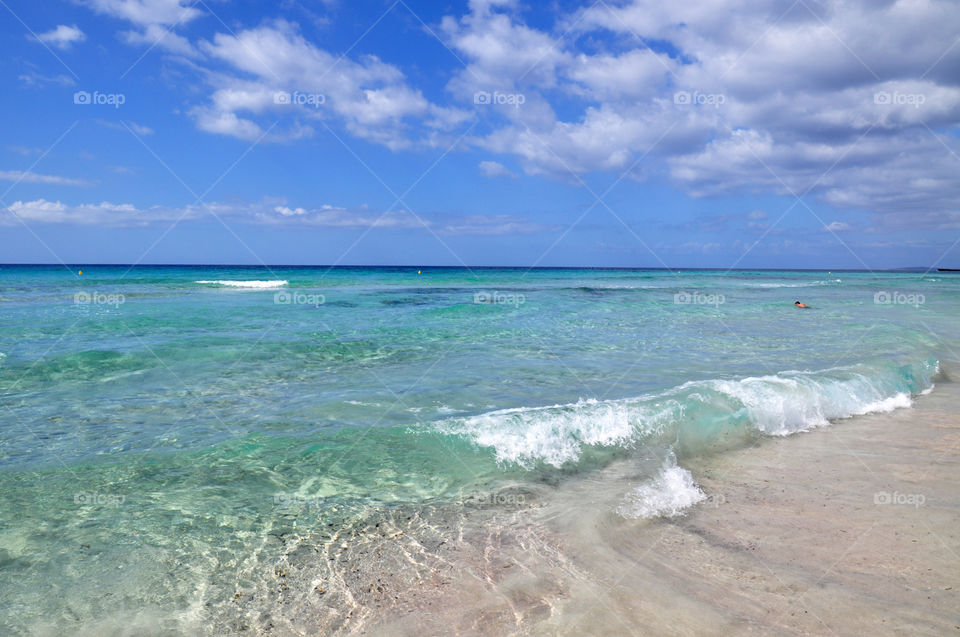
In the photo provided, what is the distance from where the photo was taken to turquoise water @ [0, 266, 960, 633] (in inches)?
164

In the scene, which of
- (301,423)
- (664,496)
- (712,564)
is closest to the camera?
(712,564)

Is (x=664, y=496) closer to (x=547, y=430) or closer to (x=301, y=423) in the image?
(x=547, y=430)

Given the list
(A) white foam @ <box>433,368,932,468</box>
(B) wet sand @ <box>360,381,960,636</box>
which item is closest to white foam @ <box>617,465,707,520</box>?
(B) wet sand @ <box>360,381,960,636</box>

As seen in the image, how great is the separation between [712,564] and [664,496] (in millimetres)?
1244

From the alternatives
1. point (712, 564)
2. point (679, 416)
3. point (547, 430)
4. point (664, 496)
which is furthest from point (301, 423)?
point (712, 564)

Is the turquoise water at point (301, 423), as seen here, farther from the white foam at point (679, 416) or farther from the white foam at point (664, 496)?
the white foam at point (664, 496)

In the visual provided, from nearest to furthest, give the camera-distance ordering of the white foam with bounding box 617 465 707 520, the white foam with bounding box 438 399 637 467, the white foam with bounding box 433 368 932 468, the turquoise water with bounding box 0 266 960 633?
the turquoise water with bounding box 0 266 960 633 < the white foam with bounding box 617 465 707 520 < the white foam with bounding box 438 399 637 467 < the white foam with bounding box 433 368 932 468

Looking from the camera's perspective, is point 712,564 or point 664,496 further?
point 664,496

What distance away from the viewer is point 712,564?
4.12 m

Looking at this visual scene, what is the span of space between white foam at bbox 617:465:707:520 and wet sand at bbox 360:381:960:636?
0.13m

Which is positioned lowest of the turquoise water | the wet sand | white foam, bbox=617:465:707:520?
the wet sand

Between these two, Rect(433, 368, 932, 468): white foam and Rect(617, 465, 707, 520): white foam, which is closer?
Rect(617, 465, 707, 520): white foam

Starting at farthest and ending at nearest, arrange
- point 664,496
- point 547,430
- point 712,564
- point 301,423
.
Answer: point 301,423 → point 547,430 → point 664,496 → point 712,564

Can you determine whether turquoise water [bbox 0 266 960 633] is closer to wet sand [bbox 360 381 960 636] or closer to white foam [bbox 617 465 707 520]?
white foam [bbox 617 465 707 520]
